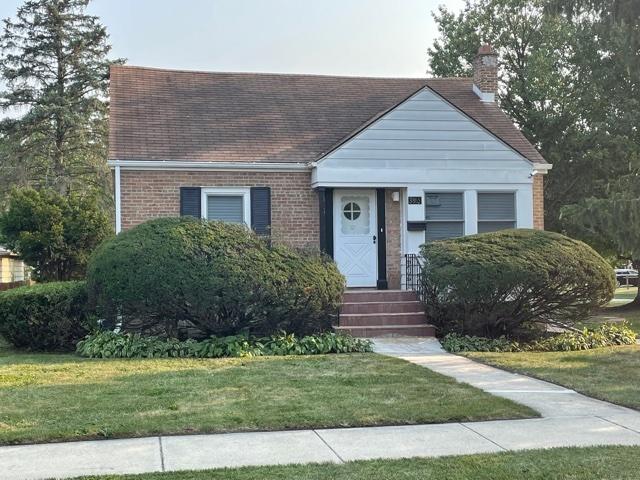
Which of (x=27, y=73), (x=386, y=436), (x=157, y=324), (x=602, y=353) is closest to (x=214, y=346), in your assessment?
(x=157, y=324)

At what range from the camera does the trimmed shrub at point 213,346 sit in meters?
10.4

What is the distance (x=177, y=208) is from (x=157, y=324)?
11.6ft

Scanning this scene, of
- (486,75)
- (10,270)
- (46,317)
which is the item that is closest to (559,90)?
(486,75)

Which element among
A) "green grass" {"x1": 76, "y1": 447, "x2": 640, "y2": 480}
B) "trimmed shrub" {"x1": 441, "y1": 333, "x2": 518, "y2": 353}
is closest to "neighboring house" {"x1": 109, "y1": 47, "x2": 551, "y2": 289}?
"trimmed shrub" {"x1": 441, "y1": 333, "x2": 518, "y2": 353}

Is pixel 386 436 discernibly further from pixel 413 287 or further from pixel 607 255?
pixel 607 255

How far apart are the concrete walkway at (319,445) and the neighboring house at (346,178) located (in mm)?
7962

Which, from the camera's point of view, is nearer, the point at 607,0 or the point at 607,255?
the point at 607,0

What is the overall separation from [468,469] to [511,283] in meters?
6.75

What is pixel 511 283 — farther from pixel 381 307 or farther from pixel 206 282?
pixel 206 282

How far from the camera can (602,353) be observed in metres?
10.8

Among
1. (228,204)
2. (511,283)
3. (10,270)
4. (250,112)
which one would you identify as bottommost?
(10,270)

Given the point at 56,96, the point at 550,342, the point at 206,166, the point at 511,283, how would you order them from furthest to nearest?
the point at 56,96, the point at 206,166, the point at 550,342, the point at 511,283

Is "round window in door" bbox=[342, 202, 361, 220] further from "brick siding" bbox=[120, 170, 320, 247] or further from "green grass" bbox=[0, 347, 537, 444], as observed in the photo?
"green grass" bbox=[0, 347, 537, 444]

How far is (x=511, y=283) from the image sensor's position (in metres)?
11.2
